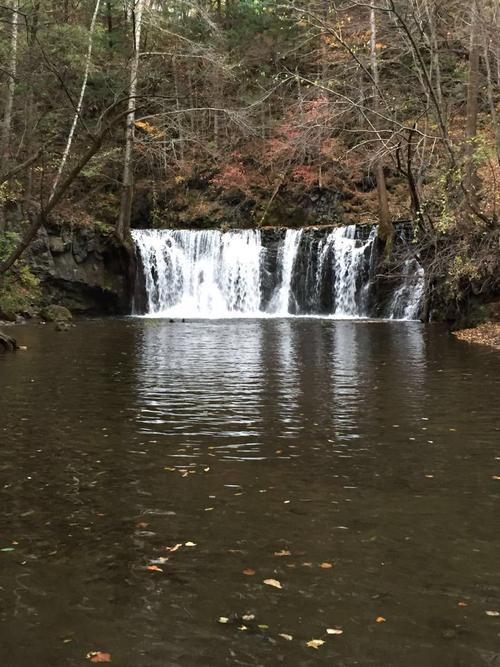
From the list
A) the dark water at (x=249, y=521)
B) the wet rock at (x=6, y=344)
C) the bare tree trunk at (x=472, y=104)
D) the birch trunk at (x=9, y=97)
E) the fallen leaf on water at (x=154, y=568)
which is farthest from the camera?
the birch trunk at (x=9, y=97)

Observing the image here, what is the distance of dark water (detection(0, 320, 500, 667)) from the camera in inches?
133

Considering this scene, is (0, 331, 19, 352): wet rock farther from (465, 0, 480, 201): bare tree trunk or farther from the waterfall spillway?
the waterfall spillway

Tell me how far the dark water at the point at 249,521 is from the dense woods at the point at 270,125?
4967 mm

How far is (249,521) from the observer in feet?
16.2

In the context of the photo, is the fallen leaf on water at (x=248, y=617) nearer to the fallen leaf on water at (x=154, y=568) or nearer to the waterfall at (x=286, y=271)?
the fallen leaf on water at (x=154, y=568)

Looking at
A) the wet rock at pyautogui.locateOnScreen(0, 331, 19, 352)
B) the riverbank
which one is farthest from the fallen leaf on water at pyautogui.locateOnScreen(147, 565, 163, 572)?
the riverbank

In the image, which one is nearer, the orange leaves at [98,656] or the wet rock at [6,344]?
the orange leaves at [98,656]

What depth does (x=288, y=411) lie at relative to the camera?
8.86m

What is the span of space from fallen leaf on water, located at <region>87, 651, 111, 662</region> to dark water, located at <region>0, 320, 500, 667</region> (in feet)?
0.16

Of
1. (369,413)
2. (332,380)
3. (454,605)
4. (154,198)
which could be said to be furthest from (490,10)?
(154,198)

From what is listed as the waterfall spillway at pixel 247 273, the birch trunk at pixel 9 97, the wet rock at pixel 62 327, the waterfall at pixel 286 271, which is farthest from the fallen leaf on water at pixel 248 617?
the waterfall at pixel 286 271

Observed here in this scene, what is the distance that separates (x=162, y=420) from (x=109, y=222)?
24601 millimetres

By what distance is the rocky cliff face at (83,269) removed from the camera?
27656 mm

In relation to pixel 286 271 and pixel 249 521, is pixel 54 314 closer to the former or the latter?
pixel 286 271
